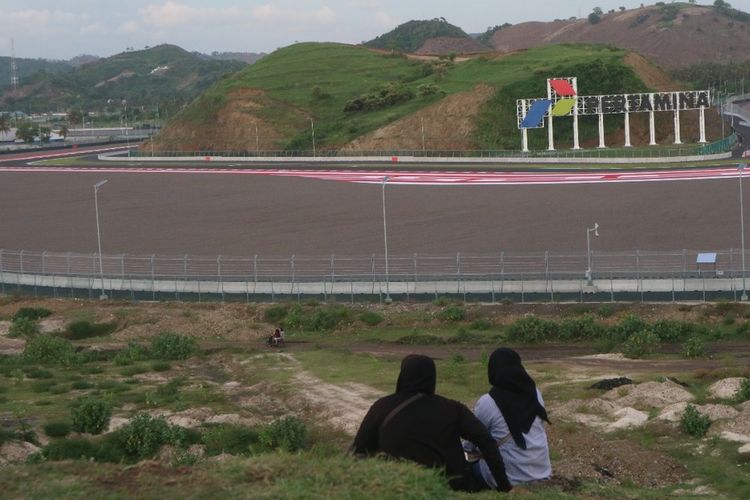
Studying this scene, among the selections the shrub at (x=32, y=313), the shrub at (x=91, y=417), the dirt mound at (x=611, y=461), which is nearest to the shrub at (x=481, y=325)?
the shrub at (x=32, y=313)

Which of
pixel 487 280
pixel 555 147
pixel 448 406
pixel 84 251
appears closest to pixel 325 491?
pixel 448 406

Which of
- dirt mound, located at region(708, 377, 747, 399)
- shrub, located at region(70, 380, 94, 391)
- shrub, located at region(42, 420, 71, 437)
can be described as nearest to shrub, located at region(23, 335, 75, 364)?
shrub, located at region(70, 380, 94, 391)

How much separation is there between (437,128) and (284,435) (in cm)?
8236

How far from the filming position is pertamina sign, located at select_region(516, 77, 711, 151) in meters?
85.4

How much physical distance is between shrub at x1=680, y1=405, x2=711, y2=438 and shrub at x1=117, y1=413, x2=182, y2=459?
7.60 m

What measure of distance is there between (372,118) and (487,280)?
2789 inches

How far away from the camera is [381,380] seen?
23656 mm

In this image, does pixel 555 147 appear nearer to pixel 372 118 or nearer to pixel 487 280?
pixel 372 118

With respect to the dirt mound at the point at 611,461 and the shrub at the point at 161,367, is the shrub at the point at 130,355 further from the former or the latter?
the dirt mound at the point at 611,461

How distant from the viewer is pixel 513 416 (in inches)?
371

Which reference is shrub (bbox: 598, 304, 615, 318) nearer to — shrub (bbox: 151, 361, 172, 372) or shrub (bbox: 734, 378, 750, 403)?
shrub (bbox: 151, 361, 172, 372)

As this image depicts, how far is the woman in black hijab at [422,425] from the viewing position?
879 centimetres

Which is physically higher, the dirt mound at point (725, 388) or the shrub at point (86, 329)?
the dirt mound at point (725, 388)

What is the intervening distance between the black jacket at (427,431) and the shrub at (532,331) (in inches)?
832
